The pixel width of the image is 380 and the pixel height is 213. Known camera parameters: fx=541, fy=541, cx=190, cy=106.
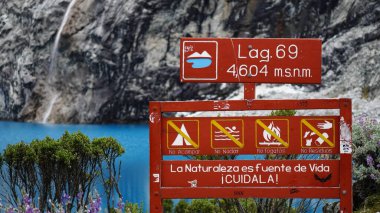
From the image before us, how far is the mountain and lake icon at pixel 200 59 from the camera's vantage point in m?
5.58

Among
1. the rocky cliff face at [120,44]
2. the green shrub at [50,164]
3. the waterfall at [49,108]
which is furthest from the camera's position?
the waterfall at [49,108]

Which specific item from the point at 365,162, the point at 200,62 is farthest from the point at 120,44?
the point at 200,62

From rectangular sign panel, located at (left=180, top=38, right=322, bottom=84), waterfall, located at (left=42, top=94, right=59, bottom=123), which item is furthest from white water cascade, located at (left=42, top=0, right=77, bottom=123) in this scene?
rectangular sign panel, located at (left=180, top=38, right=322, bottom=84)

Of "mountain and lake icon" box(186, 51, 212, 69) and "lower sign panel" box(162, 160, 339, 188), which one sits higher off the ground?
"mountain and lake icon" box(186, 51, 212, 69)

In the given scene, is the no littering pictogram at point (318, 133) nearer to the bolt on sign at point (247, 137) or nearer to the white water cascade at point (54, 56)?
the bolt on sign at point (247, 137)

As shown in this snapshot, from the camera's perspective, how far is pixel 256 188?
18.2ft

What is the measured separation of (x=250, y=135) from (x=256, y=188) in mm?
546

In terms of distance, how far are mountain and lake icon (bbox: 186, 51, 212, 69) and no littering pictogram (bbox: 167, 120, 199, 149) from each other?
0.58 metres

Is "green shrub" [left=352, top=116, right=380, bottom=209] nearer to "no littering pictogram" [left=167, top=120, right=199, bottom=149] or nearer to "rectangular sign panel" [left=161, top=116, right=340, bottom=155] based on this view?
"rectangular sign panel" [left=161, top=116, right=340, bottom=155]

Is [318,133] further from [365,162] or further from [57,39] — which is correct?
[57,39]

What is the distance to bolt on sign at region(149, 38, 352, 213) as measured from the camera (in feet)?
18.2

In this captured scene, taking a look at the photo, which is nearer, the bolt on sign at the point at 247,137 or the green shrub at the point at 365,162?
the bolt on sign at the point at 247,137

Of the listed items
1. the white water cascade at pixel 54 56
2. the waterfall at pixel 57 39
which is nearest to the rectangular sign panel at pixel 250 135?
the white water cascade at pixel 54 56

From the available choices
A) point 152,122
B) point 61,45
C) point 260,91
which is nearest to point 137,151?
point 260,91
